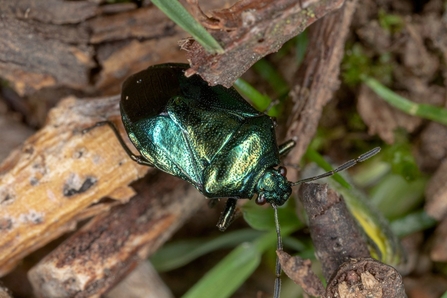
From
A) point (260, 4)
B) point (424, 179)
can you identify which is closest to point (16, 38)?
point (260, 4)

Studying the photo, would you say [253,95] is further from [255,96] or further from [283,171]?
[283,171]

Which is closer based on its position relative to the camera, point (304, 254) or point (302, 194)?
point (302, 194)

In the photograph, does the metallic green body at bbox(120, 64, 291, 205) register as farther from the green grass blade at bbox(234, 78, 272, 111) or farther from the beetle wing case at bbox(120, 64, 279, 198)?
the green grass blade at bbox(234, 78, 272, 111)

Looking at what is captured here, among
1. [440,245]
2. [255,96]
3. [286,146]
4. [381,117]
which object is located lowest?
[440,245]

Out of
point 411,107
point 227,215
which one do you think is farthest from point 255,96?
point 411,107

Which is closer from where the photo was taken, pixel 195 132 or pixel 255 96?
pixel 195 132

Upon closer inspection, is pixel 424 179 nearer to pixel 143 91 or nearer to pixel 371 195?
pixel 371 195

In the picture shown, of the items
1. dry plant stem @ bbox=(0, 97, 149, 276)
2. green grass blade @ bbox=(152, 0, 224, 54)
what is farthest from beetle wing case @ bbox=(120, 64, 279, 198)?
green grass blade @ bbox=(152, 0, 224, 54)
